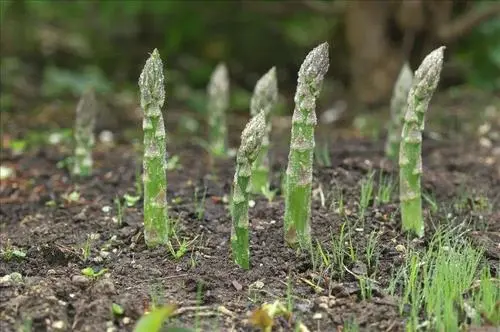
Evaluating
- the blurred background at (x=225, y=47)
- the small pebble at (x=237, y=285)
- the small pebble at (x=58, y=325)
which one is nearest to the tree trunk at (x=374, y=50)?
the blurred background at (x=225, y=47)

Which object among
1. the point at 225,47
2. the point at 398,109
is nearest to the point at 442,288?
the point at 398,109

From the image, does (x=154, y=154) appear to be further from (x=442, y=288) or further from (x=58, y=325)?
(x=442, y=288)

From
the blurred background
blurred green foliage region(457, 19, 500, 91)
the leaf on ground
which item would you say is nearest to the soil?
the leaf on ground

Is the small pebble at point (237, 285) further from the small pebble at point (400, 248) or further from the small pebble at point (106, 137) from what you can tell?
the small pebble at point (106, 137)

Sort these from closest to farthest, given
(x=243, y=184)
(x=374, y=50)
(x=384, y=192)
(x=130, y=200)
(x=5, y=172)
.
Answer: (x=243, y=184)
(x=384, y=192)
(x=130, y=200)
(x=5, y=172)
(x=374, y=50)

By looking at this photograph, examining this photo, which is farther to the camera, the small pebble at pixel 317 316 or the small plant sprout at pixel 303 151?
the small plant sprout at pixel 303 151

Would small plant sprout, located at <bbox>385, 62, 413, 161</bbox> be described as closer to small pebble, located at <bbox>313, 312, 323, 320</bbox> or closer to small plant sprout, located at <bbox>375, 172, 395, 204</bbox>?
small plant sprout, located at <bbox>375, 172, 395, 204</bbox>
